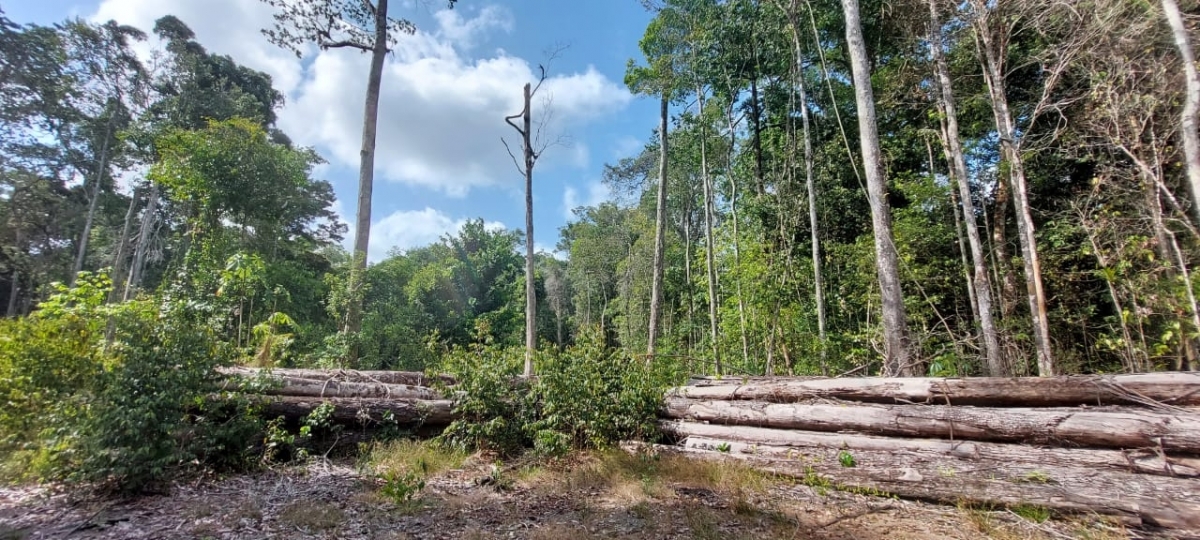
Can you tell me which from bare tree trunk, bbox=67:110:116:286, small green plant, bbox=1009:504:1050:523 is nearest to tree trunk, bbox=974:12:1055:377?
small green plant, bbox=1009:504:1050:523

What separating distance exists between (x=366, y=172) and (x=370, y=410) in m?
6.42

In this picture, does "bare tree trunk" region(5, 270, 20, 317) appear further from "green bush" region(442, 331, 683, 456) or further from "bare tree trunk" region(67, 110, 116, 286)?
"green bush" region(442, 331, 683, 456)

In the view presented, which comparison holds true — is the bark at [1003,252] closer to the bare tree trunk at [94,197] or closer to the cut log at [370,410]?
the cut log at [370,410]

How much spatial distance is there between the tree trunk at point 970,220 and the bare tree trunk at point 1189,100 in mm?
2458

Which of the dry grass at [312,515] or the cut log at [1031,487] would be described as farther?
the dry grass at [312,515]

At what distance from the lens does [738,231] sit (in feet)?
47.1

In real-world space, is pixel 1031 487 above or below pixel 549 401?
below

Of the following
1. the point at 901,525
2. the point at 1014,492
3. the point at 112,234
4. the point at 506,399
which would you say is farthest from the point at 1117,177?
the point at 112,234

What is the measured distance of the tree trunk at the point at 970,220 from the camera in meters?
7.19

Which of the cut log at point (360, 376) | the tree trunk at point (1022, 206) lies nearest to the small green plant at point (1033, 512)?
the tree trunk at point (1022, 206)

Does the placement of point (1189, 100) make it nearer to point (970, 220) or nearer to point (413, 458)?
point (970, 220)

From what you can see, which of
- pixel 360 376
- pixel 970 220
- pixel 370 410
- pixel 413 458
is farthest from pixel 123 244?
pixel 970 220

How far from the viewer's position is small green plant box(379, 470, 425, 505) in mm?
3933

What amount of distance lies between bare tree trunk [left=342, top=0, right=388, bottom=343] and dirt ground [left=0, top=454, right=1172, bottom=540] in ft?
16.7
